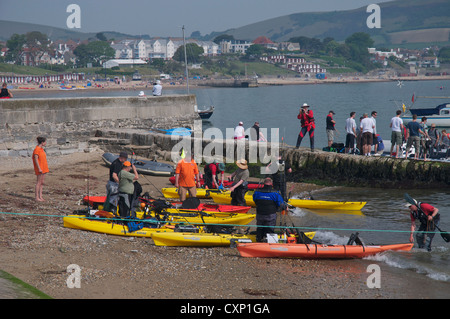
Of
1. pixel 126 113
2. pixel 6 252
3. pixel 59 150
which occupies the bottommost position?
pixel 6 252

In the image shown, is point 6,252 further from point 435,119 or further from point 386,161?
point 435,119

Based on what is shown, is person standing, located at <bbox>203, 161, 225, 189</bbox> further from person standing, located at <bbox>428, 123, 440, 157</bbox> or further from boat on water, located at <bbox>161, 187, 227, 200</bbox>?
person standing, located at <bbox>428, 123, 440, 157</bbox>

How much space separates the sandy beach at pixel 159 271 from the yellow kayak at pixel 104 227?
0.49 feet

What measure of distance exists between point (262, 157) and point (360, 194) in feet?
13.3

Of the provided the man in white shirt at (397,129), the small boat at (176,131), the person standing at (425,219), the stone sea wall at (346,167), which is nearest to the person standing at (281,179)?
the person standing at (425,219)

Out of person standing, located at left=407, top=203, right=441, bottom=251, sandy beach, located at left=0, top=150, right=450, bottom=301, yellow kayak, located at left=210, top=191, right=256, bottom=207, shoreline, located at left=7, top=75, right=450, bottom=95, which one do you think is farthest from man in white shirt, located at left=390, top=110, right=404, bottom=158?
shoreline, located at left=7, top=75, right=450, bottom=95

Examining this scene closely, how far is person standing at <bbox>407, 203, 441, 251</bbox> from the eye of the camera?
426 inches

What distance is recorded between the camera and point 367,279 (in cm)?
984

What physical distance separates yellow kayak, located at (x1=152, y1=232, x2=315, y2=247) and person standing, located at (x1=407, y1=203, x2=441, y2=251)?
3.44 meters

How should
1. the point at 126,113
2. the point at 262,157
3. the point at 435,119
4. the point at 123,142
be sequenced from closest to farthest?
the point at 262,157
the point at 123,142
the point at 126,113
the point at 435,119

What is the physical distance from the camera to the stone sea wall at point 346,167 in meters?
18.8

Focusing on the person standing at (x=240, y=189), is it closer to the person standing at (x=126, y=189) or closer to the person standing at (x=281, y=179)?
the person standing at (x=281, y=179)
